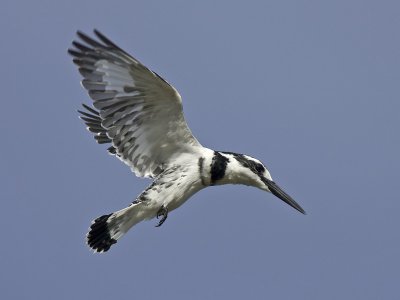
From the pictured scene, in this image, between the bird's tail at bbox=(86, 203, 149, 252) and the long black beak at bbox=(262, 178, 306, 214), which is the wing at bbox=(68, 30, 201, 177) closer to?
the bird's tail at bbox=(86, 203, 149, 252)

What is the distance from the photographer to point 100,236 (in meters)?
11.1

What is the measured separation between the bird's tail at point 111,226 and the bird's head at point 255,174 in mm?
1118

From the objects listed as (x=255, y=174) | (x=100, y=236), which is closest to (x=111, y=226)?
(x=100, y=236)

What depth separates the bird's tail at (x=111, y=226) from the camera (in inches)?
428

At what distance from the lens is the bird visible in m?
10.4

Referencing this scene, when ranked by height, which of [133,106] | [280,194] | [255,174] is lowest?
[280,194]

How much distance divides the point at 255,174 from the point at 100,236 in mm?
1779

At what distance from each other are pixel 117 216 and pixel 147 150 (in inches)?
30.8

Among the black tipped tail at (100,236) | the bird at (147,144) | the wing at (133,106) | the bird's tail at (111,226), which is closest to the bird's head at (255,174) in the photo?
the bird at (147,144)

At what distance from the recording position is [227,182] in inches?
434

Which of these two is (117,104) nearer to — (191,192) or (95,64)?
(95,64)

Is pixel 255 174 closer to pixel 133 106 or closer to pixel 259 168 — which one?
pixel 259 168

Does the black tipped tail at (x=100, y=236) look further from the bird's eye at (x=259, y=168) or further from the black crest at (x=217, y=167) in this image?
the bird's eye at (x=259, y=168)

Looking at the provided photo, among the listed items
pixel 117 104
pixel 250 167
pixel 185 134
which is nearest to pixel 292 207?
pixel 250 167
